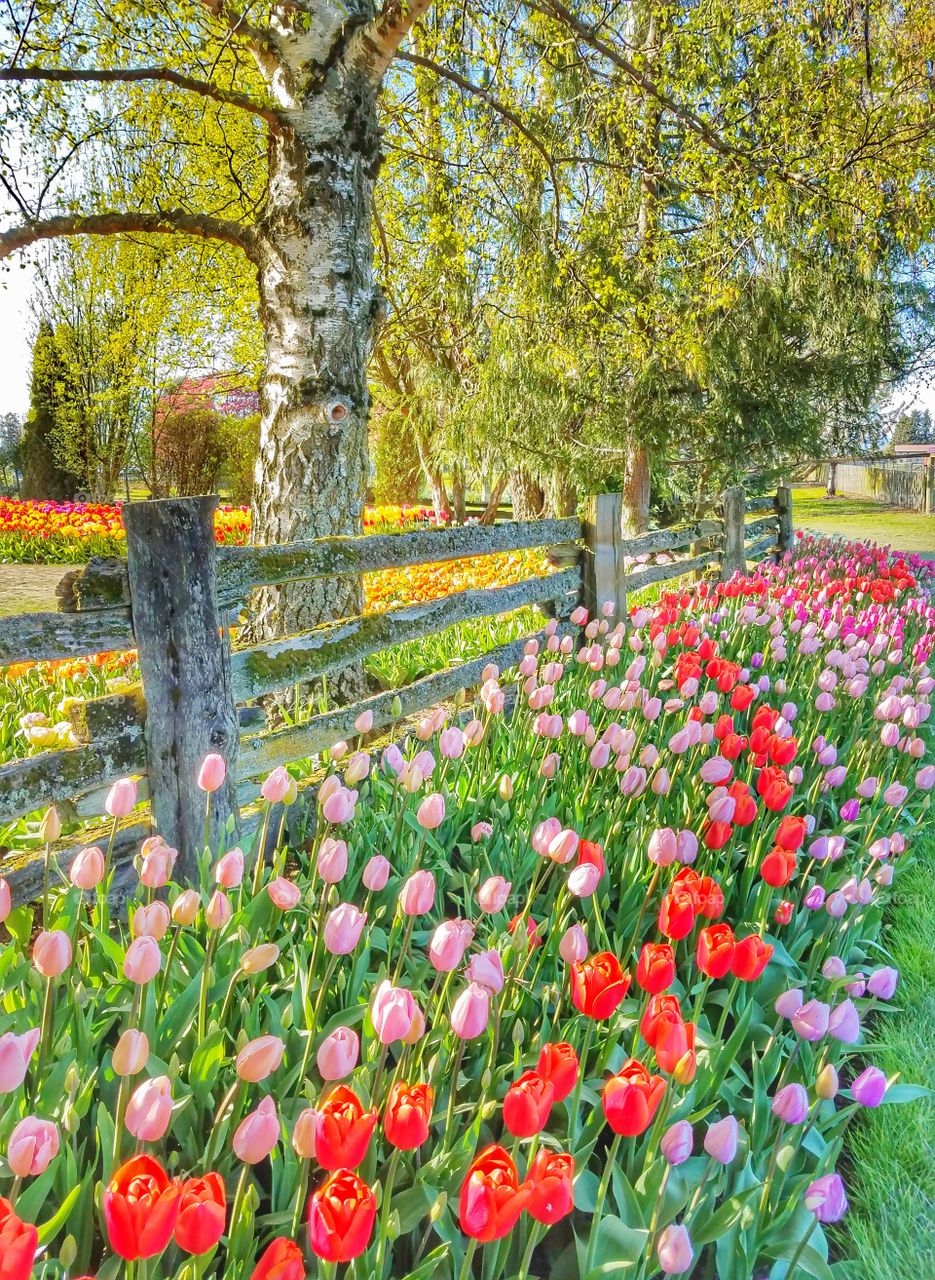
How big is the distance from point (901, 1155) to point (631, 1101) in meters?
1.18

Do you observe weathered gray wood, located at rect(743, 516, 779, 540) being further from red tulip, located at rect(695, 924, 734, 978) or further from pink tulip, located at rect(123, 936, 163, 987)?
pink tulip, located at rect(123, 936, 163, 987)

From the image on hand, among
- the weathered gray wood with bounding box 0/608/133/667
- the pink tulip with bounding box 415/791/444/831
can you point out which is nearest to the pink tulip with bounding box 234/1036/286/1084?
the pink tulip with bounding box 415/791/444/831

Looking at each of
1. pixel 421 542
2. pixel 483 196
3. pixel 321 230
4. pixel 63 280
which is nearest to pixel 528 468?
pixel 483 196

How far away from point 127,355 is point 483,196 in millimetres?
6769

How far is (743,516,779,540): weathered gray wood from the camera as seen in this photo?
8185mm

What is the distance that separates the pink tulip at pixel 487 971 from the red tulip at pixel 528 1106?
0.23m

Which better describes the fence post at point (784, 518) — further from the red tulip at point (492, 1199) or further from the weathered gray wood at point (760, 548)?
the red tulip at point (492, 1199)

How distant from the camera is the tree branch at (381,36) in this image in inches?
158

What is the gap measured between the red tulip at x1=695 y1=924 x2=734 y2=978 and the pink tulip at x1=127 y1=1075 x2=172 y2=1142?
2.52 ft

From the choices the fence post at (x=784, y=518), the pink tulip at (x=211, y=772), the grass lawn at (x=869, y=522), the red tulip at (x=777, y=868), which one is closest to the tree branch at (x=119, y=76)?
the pink tulip at (x=211, y=772)

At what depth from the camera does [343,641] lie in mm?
2859

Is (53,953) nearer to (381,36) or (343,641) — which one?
(343,641)

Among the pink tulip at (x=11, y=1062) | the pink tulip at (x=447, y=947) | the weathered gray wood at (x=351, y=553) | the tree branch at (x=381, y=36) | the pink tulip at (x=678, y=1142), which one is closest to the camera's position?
the pink tulip at (x=11, y=1062)

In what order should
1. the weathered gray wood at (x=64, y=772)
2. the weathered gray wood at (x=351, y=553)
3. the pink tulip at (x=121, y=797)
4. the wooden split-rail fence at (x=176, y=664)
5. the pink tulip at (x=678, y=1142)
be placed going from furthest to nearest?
the weathered gray wood at (x=351, y=553) < the wooden split-rail fence at (x=176, y=664) < the weathered gray wood at (x=64, y=772) < the pink tulip at (x=121, y=797) < the pink tulip at (x=678, y=1142)
